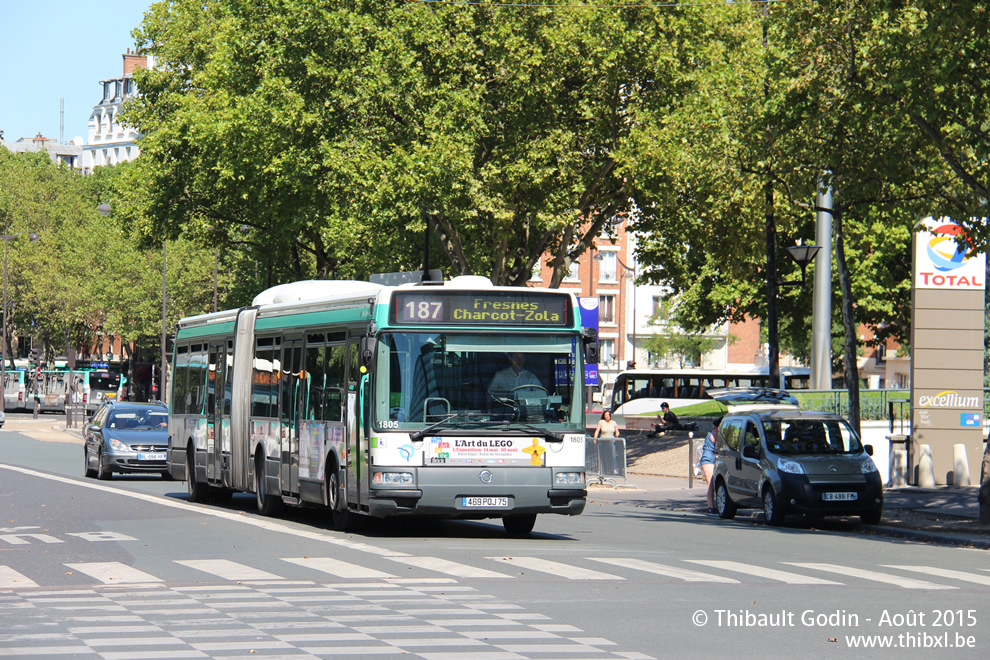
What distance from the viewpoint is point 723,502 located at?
24672 millimetres

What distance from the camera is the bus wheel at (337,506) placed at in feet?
60.4

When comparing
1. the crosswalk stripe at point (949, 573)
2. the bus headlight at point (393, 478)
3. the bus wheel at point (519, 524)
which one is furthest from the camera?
the bus wheel at point (519, 524)

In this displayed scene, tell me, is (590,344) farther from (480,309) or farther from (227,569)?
(227,569)

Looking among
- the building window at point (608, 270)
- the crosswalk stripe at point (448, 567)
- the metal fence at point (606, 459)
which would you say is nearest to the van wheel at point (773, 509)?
the metal fence at point (606, 459)

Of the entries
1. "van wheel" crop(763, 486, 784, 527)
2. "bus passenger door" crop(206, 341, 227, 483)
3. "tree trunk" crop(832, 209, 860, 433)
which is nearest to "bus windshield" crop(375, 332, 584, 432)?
"van wheel" crop(763, 486, 784, 527)

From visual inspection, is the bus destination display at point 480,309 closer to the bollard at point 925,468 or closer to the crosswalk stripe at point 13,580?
the crosswalk stripe at point 13,580

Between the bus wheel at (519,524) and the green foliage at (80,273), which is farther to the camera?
the green foliage at (80,273)

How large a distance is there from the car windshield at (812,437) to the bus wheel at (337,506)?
7.81 m

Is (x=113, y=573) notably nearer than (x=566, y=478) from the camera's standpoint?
Yes

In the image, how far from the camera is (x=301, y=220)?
143ft

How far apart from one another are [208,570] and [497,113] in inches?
979

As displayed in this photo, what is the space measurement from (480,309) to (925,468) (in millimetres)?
14903

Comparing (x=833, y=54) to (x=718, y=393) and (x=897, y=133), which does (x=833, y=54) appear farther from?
(x=718, y=393)

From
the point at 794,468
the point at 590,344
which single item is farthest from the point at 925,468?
the point at 590,344
